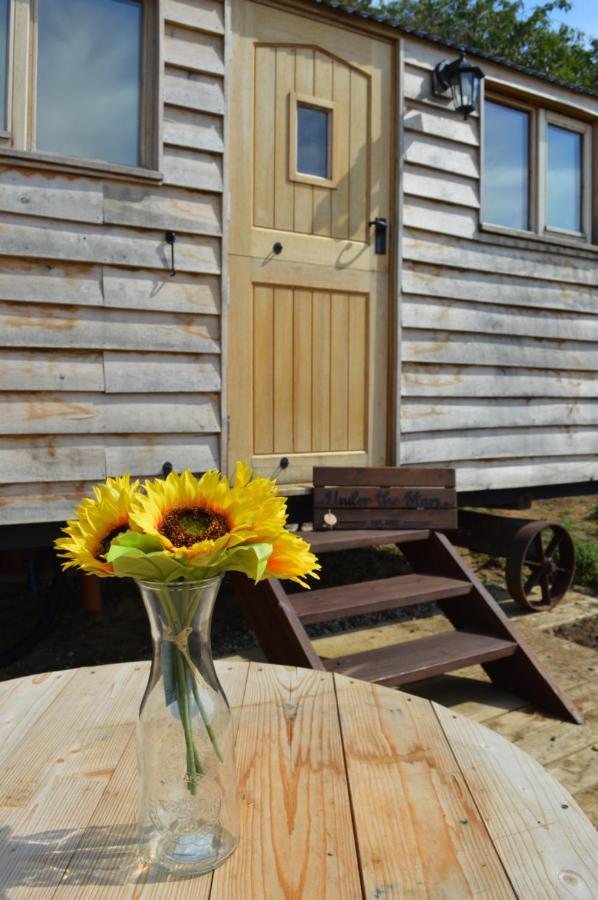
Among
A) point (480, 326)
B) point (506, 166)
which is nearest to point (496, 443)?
point (480, 326)

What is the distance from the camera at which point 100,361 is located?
3.66m

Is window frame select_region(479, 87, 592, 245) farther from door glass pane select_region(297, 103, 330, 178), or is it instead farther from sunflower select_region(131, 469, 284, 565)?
sunflower select_region(131, 469, 284, 565)

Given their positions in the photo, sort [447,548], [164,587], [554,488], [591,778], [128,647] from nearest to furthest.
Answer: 1. [164,587]
2. [591,778]
3. [447,548]
4. [128,647]
5. [554,488]

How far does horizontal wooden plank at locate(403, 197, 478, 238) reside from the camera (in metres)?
4.57

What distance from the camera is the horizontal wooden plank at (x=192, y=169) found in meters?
3.80

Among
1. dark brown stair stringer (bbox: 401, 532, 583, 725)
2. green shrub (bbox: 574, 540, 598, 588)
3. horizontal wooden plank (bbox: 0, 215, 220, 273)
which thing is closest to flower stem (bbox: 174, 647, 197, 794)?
dark brown stair stringer (bbox: 401, 532, 583, 725)

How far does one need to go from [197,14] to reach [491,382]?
2.86 meters

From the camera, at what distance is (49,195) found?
3518 mm

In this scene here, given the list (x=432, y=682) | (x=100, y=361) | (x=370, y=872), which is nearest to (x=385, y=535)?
(x=432, y=682)

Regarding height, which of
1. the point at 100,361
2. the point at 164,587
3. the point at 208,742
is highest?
the point at 100,361

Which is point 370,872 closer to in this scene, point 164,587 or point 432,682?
point 164,587

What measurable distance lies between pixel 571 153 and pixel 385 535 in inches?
147

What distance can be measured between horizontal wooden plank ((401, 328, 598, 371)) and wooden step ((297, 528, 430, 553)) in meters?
1.29

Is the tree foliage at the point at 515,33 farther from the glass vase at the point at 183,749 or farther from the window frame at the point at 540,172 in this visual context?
the glass vase at the point at 183,749
